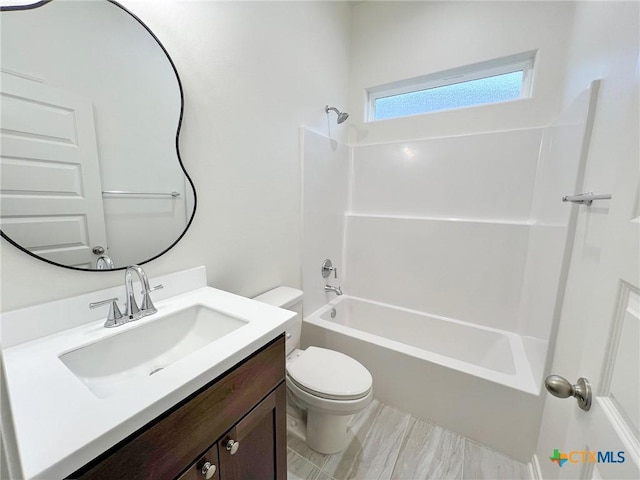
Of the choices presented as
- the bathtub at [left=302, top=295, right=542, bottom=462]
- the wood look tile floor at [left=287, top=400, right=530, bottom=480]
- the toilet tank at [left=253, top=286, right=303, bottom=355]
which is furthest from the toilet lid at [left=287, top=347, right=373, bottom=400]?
the wood look tile floor at [left=287, top=400, right=530, bottom=480]

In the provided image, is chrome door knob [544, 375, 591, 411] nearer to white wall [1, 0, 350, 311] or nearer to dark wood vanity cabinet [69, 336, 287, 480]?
dark wood vanity cabinet [69, 336, 287, 480]

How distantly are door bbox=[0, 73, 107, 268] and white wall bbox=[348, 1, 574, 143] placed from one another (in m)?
2.03

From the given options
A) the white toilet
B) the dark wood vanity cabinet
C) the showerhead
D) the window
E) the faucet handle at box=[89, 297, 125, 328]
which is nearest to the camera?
the dark wood vanity cabinet

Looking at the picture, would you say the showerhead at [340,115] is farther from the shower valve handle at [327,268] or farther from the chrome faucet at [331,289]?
the chrome faucet at [331,289]

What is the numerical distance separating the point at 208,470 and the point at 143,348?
0.45m

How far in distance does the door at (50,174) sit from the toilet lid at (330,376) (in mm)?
1044

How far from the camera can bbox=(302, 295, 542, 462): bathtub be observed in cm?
138

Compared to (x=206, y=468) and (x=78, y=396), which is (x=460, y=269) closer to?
(x=206, y=468)

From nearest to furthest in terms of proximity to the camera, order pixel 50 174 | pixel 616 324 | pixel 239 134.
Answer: pixel 616 324 → pixel 50 174 → pixel 239 134

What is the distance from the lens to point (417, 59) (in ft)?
6.85

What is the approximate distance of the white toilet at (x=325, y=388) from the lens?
126cm

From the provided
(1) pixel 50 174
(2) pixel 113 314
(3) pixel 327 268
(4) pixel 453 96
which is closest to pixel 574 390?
(2) pixel 113 314

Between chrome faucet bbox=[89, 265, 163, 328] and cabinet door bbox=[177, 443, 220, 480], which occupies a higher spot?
chrome faucet bbox=[89, 265, 163, 328]

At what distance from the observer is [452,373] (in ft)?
4.84
